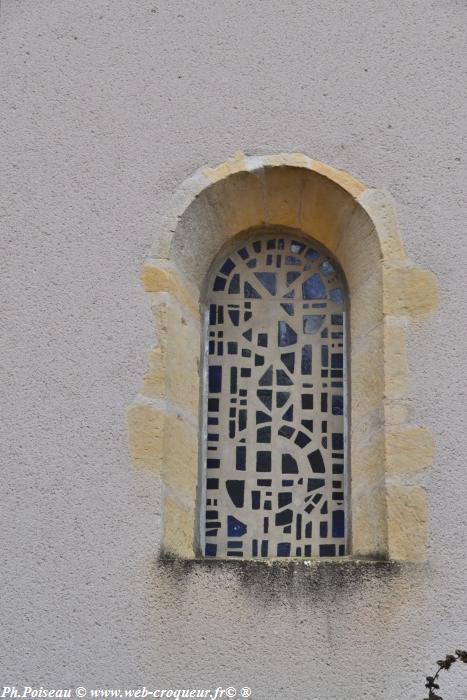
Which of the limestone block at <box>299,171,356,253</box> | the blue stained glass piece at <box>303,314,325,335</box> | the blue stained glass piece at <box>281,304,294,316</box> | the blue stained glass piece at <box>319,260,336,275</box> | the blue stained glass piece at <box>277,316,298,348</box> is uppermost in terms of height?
the limestone block at <box>299,171,356,253</box>

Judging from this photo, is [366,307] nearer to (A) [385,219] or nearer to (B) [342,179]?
(A) [385,219]

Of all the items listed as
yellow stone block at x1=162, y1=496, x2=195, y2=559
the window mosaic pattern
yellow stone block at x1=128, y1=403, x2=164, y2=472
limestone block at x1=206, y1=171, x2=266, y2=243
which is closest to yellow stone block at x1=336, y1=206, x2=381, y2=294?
the window mosaic pattern

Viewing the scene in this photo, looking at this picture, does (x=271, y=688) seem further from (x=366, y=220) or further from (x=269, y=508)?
(x=366, y=220)

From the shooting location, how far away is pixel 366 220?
5.27 metres

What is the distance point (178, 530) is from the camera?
198 inches

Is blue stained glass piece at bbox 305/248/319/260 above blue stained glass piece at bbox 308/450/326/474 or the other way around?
above

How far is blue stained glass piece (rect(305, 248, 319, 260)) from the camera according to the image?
5625 mm

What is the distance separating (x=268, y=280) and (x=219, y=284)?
0.20 meters

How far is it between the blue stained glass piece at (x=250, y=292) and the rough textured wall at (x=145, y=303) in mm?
536

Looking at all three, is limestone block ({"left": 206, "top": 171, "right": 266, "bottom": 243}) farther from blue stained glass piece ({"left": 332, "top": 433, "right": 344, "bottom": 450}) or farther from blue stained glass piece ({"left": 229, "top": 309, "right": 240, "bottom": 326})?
blue stained glass piece ({"left": 332, "top": 433, "right": 344, "bottom": 450})

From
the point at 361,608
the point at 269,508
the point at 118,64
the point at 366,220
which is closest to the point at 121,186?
the point at 118,64

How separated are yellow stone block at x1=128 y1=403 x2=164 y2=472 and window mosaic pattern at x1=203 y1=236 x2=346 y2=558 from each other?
0.38 metres

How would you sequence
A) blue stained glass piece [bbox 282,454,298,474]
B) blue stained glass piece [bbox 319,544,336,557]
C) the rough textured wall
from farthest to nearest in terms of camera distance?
1. blue stained glass piece [bbox 282,454,298,474]
2. blue stained glass piece [bbox 319,544,336,557]
3. the rough textured wall

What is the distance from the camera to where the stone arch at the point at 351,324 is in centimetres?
496
